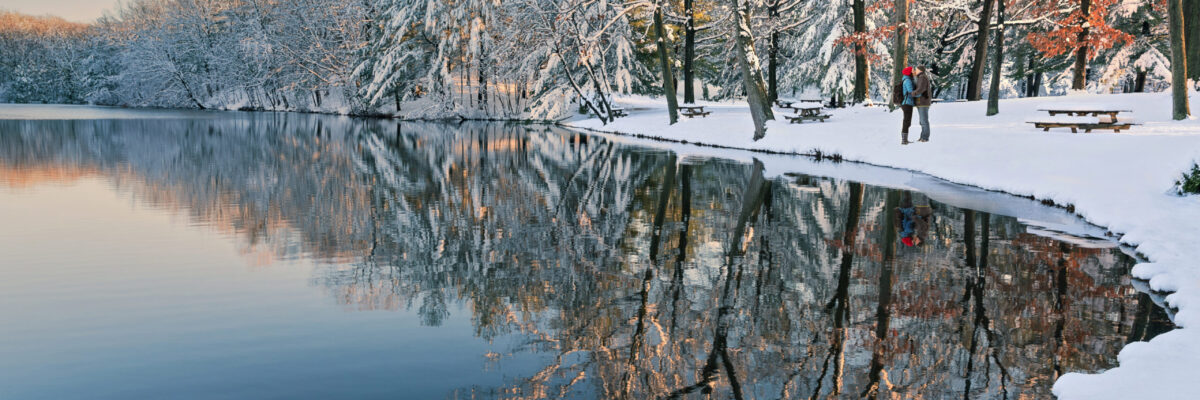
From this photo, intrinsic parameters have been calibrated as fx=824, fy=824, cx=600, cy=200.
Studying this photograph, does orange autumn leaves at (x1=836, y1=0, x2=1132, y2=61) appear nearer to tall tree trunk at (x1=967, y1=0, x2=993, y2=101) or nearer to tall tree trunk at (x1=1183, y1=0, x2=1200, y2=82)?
A: tall tree trunk at (x1=967, y1=0, x2=993, y2=101)

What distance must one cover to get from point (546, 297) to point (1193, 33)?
79.2ft

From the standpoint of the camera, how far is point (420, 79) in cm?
5731

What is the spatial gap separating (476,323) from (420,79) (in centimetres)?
5177

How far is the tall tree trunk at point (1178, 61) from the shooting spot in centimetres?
2003

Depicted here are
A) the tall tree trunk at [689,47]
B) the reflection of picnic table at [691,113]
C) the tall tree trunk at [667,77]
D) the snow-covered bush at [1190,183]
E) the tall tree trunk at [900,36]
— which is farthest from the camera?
the tall tree trunk at [689,47]

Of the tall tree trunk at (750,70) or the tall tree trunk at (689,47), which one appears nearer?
the tall tree trunk at (750,70)

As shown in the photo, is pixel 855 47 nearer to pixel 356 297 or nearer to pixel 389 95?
pixel 356 297

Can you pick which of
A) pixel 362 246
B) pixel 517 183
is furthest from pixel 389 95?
pixel 362 246

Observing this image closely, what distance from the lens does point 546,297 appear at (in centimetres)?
853

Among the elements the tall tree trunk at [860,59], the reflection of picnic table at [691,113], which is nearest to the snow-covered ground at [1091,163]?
the reflection of picnic table at [691,113]

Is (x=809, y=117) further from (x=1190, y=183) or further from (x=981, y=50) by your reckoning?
(x=1190, y=183)

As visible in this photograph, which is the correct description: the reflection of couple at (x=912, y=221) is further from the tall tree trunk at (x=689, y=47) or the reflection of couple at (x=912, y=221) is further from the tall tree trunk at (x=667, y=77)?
the tall tree trunk at (x=689, y=47)

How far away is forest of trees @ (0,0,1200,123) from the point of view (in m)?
31.3

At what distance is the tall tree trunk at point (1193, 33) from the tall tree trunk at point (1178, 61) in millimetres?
4214
